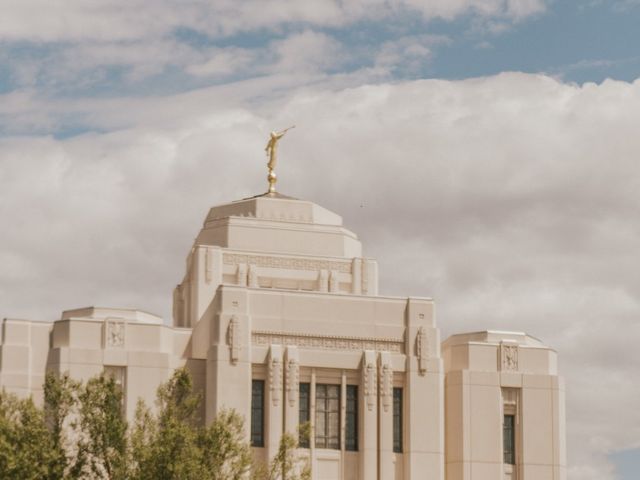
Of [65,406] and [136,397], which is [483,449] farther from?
[65,406]

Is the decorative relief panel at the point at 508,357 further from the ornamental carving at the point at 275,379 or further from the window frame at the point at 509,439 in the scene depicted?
the ornamental carving at the point at 275,379

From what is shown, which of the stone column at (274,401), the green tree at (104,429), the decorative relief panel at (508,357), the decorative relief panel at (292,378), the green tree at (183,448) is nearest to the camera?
the green tree at (183,448)

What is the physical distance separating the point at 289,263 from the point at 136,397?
1004 centimetres

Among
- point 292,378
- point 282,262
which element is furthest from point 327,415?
point 282,262

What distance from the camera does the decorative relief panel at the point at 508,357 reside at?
216 ft

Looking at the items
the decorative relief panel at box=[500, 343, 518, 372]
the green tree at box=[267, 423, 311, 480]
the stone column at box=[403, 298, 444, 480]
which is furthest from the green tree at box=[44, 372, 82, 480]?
the decorative relief panel at box=[500, 343, 518, 372]

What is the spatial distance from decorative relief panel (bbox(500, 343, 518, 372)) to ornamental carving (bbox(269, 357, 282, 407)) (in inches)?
379

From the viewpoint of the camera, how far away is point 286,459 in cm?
5816

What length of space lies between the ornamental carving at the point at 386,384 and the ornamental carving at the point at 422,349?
137cm

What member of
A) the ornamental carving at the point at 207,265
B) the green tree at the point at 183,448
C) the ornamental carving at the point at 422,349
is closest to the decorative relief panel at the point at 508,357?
the ornamental carving at the point at 422,349

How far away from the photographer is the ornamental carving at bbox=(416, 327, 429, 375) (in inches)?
2514

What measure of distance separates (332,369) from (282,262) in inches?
264

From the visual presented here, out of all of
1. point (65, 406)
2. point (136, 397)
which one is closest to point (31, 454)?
point (65, 406)

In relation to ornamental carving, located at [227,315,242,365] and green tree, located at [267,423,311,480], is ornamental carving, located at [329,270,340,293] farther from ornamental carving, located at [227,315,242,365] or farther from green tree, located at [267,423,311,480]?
green tree, located at [267,423,311,480]
